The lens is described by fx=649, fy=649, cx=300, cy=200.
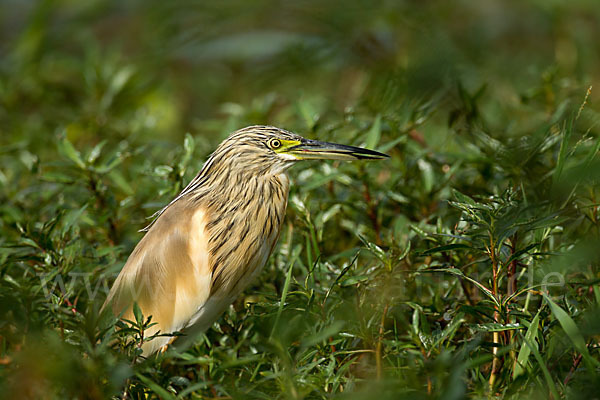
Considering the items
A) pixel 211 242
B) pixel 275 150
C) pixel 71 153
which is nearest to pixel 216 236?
pixel 211 242

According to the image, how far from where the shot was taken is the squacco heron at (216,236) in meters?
1.93

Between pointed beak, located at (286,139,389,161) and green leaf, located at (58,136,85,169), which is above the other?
pointed beak, located at (286,139,389,161)

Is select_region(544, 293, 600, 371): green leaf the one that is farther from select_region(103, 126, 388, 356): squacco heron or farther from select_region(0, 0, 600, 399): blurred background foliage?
select_region(103, 126, 388, 356): squacco heron

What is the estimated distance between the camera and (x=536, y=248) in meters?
1.70

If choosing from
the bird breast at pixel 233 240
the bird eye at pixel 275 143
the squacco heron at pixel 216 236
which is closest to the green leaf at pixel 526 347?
the squacco heron at pixel 216 236

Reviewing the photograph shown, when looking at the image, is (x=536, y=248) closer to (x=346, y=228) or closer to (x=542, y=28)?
(x=346, y=228)

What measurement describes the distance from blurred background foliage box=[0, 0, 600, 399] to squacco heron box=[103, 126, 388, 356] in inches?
3.8

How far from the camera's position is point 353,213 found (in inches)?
92.9

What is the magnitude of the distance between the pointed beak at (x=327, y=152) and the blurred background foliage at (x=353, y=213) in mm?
143

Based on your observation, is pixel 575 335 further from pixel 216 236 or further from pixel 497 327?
pixel 216 236

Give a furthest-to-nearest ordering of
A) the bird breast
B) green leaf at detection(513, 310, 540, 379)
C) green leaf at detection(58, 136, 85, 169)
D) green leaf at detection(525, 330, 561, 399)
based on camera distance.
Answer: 1. green leaf at detection(58, 136, 85, 169)
2. the bird breast
3. green leaf at detection(513, 310, 540, 379)
4. green leaf at detection(525, 330, 561, 399)

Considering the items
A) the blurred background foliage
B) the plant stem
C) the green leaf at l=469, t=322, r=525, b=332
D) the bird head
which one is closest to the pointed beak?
the bird head

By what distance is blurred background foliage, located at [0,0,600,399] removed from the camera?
4.48 ft

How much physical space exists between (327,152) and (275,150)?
0.17 meters
